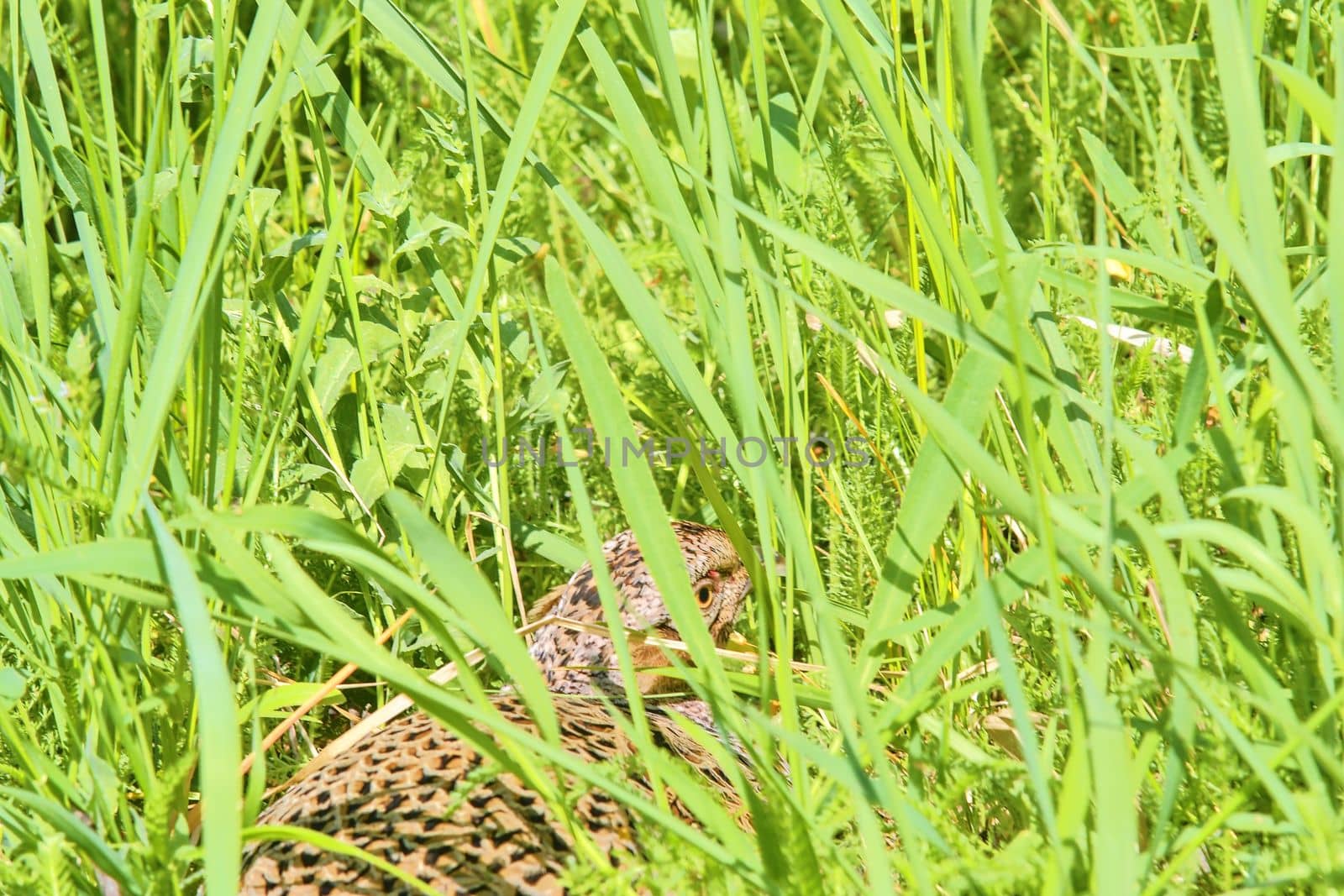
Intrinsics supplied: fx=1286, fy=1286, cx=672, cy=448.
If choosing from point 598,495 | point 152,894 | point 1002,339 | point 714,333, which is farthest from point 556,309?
point 598,495

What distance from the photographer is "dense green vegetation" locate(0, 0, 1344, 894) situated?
1341 mm

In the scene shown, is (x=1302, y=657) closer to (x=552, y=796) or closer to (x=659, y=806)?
(x=659, y=806)

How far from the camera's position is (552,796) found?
56.1 inches

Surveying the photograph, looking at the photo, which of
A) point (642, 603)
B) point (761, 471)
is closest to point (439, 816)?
point (761, 471)

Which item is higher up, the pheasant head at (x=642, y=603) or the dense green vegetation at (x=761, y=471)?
the dense green vegetation at (x=761, y=471)

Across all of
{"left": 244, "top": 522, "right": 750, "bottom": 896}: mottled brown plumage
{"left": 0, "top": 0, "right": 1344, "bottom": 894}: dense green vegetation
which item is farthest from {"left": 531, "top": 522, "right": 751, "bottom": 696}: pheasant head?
{"left": 244, "top": 522, "right": 750, "bottom": 896}: mottled brown plumage

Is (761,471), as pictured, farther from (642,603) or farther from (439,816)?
(642,603)

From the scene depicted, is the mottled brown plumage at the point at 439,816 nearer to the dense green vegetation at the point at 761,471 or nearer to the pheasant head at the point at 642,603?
the dense green vegetation at the point at 761,471

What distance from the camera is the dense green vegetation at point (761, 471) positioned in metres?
1.34

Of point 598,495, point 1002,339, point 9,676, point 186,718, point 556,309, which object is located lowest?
point 598,495

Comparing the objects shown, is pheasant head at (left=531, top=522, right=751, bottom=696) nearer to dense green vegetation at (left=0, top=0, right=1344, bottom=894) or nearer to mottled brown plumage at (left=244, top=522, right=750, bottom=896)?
dense green vegetation at (left=0, top=0, right=1344, bottom=894)

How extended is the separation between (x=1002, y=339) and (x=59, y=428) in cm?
137

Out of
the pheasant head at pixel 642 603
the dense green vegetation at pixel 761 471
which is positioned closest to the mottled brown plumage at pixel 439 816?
the dense green vegetation at pixel 761 471

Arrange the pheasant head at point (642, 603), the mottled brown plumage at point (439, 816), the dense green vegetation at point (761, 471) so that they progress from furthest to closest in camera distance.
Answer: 1. the pheasant head at point (642, 603)
2. the mottled brown plumage at point (439, 816)
3. the dense green vegetation at point (761, 471)
